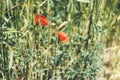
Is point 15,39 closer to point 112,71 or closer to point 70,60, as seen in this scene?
point 70,60

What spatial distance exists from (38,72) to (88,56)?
0.91ft

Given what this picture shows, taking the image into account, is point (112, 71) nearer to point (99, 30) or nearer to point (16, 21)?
point (99, 30)

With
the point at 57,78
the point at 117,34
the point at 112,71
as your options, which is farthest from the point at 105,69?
the point at 57,78

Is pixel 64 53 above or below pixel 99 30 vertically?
below

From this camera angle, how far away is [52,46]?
6.00 feet

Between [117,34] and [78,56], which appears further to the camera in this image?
[117,34]

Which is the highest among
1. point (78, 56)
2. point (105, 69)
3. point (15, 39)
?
point (15, 39)

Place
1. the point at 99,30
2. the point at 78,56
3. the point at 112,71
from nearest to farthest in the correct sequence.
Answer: the point at 99,30 < the point at 78,56 < the point at 112,71

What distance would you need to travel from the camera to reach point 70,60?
188 centimetres

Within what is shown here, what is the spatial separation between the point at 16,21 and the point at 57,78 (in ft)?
1.23

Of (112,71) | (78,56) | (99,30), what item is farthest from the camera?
(112,71)

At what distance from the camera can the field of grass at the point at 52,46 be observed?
1.72 meters

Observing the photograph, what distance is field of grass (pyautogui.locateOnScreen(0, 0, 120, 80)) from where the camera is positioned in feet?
5.63

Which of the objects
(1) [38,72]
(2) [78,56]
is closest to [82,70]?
(2) [78,56]
